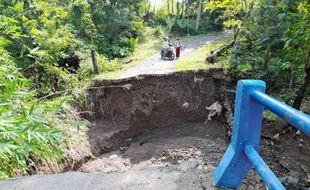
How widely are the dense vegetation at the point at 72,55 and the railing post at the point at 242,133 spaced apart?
1.28 m

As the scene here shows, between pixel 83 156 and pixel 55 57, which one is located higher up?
pixel 55 57

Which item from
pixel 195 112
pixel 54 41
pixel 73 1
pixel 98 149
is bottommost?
pixel 98 149

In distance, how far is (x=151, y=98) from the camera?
6336 millimetres

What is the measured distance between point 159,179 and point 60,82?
5.86 m

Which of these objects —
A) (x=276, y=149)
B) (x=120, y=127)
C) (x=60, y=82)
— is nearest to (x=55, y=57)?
(x=60, y=82)

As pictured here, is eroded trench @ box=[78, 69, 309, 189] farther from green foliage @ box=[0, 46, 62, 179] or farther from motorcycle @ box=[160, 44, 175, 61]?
green foliage @ box=[0, 46, 62, 179]

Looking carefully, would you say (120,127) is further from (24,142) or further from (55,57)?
(24,142)

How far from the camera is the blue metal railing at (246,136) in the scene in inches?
38.2

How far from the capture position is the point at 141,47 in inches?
490

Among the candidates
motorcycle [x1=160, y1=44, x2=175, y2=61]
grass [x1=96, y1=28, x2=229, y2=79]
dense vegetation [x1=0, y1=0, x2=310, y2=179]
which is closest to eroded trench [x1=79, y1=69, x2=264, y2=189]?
grass [x1=96, y1=28, x2=229, y2=79]

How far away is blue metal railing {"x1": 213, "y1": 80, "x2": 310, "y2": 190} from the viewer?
0.97 m

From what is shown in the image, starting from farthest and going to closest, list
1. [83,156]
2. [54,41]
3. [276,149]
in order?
[54,41] → [83,156] → [276,149]

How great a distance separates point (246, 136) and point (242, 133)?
0.08 feet

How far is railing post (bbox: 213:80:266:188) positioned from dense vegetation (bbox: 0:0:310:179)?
1280 millimetres
